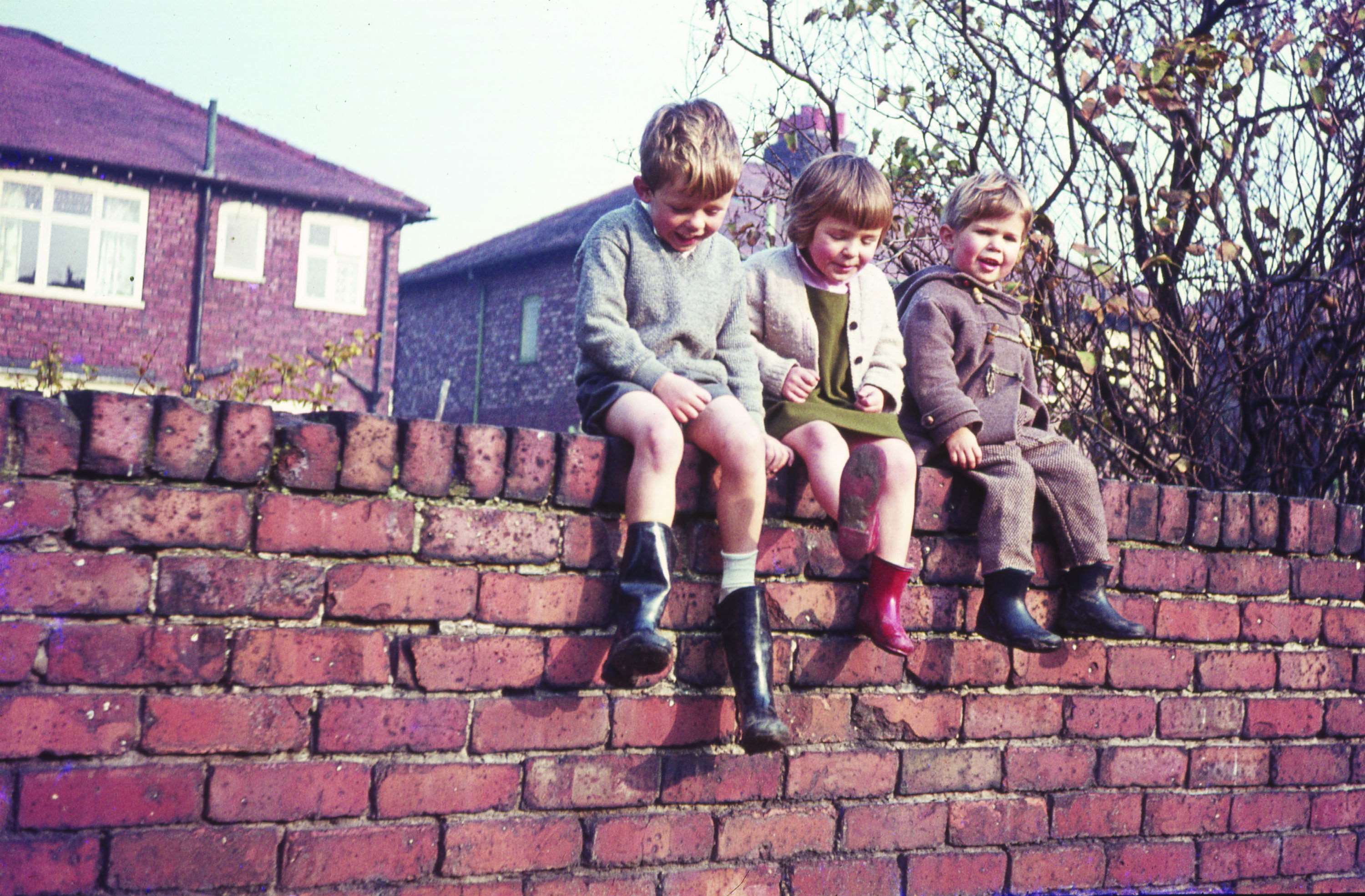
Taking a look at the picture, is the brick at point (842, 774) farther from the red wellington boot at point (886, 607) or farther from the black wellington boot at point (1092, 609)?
the black wellington boot at point (1092, 609)

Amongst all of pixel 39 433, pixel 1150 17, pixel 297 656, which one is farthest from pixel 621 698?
pixel 1150 17

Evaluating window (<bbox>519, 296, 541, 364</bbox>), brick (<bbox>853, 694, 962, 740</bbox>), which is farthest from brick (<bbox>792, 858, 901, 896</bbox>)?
window (<bbox>519, 296, 541, 364</bbox>)

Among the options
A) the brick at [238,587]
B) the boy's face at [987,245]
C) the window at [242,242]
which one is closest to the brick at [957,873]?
the brick at [238,587]

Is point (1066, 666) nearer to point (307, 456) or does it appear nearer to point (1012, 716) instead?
point (1012, 716)

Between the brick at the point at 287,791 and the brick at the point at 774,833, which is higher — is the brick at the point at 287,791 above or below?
above

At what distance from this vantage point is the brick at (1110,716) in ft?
8.97

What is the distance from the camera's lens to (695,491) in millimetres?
2285

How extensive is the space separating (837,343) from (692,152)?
633mm

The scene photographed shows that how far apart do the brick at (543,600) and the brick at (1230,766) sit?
163 centimetres

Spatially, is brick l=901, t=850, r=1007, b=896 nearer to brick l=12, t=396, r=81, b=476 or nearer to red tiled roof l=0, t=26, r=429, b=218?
brick l=12, t=396, r=81, b=476

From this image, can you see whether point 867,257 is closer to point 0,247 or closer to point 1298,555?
point 1298,555

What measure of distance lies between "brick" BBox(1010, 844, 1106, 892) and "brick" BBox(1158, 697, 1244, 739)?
361 mm

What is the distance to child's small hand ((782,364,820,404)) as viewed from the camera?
8.84 feet

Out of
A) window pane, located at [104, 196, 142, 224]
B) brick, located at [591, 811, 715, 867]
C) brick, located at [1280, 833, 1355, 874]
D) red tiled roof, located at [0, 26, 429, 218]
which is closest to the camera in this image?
brick, located at [591, 811, 715, 867]
